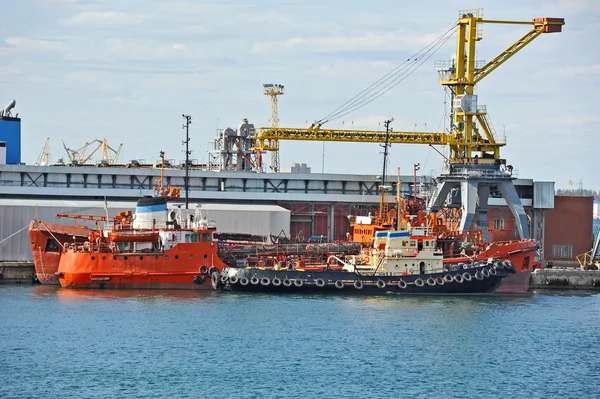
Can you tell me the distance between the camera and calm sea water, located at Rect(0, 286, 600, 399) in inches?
1326

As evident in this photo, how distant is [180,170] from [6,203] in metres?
10.5

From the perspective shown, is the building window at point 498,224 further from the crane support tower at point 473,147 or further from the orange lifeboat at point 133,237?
the orange lifeboat at point 133,237

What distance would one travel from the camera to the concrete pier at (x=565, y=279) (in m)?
57.8

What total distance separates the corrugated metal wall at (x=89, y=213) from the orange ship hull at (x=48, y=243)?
337 centimetres

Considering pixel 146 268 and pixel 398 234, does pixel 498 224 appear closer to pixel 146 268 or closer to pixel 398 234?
pixel 398 234

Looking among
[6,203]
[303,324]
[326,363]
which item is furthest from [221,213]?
[326,363]

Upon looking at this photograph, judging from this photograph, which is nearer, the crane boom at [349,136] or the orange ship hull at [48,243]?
the orange ship hull at [48,243]

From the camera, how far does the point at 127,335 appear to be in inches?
1572

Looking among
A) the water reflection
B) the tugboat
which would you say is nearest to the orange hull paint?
the tugboat

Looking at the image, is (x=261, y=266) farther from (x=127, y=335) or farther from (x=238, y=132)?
(x=238, y=132)

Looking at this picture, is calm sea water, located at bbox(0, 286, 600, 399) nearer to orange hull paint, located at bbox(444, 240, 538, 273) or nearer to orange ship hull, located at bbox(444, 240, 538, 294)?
orange ship hull, located at bbox(444, 240, 538, 294)

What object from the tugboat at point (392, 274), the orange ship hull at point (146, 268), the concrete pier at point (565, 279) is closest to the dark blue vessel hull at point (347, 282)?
the tugboat at point (392, 274)

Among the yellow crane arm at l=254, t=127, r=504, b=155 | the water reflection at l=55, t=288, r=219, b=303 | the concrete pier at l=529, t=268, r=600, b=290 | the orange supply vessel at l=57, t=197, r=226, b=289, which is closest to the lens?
the water reflection at l=55, t=288, r=219, b=303

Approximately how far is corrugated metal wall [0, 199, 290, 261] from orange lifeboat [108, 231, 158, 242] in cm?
673
